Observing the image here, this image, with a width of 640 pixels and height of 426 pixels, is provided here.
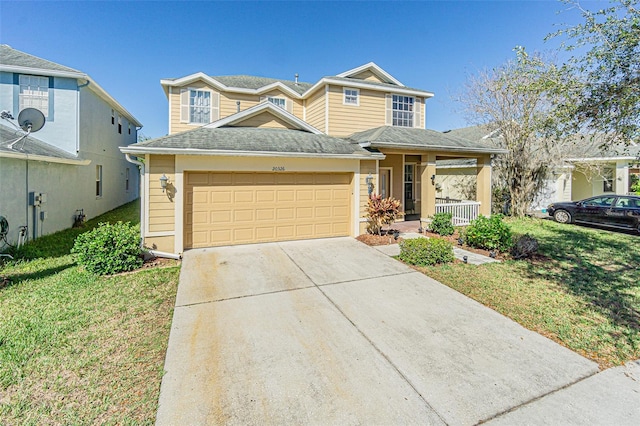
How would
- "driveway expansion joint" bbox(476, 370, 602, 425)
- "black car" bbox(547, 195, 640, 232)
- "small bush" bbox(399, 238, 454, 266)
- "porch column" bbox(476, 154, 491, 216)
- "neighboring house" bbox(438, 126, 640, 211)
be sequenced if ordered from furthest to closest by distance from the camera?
"neighboring house" bbox(438, 126, 640, 211) < "porch column" bbox(476, 154, 491, 216) < "black car" bbox(547, 195, 640, 232) < "small bush" bbox(399, 238, 454, 266) < "driveway expansion joint" bbox(476, 370, 602, 425)

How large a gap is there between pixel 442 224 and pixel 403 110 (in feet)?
24.6

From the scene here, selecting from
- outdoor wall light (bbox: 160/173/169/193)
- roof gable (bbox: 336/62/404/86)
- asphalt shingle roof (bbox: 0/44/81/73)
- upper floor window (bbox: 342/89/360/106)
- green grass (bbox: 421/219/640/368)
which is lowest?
green grass (bbox: 421/219/640/368)

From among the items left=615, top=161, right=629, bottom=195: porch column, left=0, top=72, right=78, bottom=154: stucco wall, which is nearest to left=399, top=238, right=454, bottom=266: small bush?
left=0, top=72, right=78, bottom=154: stucco wall

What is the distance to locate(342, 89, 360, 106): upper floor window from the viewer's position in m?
14.5

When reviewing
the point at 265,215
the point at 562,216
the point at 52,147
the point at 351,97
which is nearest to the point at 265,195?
the point at 265,215

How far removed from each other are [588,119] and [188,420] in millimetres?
8355

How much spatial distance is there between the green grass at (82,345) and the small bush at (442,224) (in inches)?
352

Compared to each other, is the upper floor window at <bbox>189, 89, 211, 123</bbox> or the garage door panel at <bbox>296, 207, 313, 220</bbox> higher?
the upper floor window at <bbox>189, 89, 211, 123</bbox>

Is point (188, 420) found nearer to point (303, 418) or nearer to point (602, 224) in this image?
point (303, 418)

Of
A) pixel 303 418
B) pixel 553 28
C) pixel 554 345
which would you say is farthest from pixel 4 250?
pixel 553 28

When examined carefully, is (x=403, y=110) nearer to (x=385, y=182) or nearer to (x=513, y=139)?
(x=385, y=182)

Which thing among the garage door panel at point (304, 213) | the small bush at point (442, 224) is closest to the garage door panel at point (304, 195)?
the garage door panel at point (304, 213)

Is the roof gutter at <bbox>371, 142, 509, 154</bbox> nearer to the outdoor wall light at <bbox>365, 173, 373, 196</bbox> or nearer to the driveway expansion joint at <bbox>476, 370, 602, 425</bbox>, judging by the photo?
the outdoor wall light at <bbox>365, 173, 373, 196</bbox>

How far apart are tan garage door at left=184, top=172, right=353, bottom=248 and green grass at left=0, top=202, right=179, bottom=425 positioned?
2.59 m
